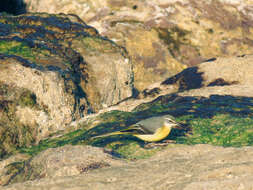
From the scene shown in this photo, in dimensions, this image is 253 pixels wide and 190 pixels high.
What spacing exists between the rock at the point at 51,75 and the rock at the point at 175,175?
7.42 meters

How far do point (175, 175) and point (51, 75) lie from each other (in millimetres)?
10907

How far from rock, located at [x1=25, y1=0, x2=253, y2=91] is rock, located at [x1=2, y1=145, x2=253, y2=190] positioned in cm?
1798

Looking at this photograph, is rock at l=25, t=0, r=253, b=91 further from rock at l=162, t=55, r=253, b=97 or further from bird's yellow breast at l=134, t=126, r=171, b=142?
bird's yellow breast at l=134, t=126, r=171, b=142

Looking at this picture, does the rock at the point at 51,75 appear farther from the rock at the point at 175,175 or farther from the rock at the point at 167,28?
the rock at the point at 175,175

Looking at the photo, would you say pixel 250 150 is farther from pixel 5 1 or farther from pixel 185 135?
pixel 5 1

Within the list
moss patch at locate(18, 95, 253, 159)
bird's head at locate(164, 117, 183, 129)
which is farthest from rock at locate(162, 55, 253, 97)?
bird's head at locate(164, 117, 183, 129)

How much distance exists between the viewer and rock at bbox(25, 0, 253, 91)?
27.5 meters

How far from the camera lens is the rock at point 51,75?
1559 cm

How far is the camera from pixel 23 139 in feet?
50.1

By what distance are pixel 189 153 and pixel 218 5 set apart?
24.5m

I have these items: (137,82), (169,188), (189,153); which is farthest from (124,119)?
(137,82)

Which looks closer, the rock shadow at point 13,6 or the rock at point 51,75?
the rock at point 51,75

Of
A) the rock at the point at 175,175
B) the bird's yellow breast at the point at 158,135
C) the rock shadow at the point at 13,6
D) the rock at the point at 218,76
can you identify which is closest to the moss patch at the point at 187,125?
the bird's yellow breast at the point at 158,135

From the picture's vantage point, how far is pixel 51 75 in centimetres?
1719
